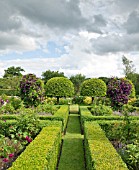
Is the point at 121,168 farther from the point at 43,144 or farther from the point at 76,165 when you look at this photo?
the point at 76,165

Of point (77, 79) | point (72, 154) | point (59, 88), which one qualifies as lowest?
Answer: point (72, 154)

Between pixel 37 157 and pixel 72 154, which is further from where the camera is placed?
pixel 72 154

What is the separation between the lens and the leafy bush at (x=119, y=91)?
12250 mm

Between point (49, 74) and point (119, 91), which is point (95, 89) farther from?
point (49, 74)

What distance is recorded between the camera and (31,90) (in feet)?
37.5

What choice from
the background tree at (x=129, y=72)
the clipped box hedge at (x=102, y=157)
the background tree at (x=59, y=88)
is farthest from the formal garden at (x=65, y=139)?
the background tree at (x=129, y=72)

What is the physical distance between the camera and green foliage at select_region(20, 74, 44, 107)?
37.5ft

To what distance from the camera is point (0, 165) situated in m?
4.34

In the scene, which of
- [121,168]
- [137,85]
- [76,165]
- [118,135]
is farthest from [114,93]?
[137,85]

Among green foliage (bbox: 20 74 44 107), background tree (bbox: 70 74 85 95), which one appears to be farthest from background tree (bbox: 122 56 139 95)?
green foliage (bbox: 20 74 44 107)

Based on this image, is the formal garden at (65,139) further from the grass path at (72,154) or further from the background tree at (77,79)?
the background tree at (77,79)

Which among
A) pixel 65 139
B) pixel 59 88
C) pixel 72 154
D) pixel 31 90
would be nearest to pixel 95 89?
pixel 59 88

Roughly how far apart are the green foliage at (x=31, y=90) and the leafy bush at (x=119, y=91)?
3915 millimetres

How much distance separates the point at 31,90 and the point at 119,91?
15.5 feet
